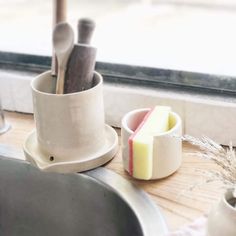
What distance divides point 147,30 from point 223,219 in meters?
0.59

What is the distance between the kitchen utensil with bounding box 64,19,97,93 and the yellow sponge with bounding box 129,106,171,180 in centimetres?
12

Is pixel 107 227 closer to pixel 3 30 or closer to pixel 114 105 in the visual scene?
pixel 114 105

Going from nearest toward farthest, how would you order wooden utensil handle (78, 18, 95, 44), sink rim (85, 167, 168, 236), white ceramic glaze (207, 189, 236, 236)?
A: white ceramic glaze (207, 189, 236, 236), sink rim (85, 167, 168, 236), wooden utensil handle (78, 18, 95, 44)

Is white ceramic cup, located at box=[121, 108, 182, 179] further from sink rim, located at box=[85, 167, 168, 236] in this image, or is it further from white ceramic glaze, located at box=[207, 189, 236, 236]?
white ceramic glaze, located at box=[207, 189, 236, 236]

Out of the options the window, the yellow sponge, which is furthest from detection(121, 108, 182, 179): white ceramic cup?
the window

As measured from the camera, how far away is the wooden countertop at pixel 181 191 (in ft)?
2.05

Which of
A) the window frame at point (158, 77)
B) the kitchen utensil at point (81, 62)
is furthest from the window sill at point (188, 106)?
the kitchen utensil at point (81, 62)

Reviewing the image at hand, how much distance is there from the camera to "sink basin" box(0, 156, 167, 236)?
66cm

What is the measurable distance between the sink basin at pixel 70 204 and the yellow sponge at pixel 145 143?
0.10 feet

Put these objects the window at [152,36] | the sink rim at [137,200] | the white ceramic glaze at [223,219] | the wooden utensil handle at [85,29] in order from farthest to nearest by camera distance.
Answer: the window at [152,36], the wooden utensil handle at [85,29], the sink rim at [137,200], the white ceramic glaze at [223,219]

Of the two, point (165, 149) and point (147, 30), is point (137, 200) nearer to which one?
point (165, 149)

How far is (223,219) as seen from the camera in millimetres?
496

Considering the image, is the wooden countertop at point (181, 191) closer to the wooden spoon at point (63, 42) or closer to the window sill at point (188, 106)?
the window sill at point (188, 106)

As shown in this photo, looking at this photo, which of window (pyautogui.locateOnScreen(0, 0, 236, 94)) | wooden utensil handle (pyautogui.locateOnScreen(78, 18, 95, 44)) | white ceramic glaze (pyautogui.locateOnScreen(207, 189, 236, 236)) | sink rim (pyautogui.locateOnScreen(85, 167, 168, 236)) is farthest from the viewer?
window (pyautogui.locateOnScreen(0, 0, 236, 94))
